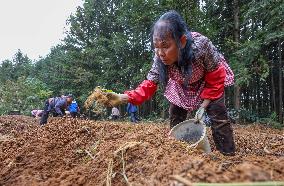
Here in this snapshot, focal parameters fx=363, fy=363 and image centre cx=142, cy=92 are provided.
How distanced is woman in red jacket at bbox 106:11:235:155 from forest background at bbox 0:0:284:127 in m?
8.70

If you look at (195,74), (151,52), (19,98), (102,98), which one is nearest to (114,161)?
(102,98)

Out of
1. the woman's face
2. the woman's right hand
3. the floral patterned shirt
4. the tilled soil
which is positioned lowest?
the tilled soil

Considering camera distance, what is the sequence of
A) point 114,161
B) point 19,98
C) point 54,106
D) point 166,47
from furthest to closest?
point 19,98 < point 54,106 < point 166,47 < point 114,161

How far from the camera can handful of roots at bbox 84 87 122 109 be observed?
A: 2.82m

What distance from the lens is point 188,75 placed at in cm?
303

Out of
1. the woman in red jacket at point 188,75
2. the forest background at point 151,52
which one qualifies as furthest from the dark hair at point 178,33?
the forest background at point 151,52

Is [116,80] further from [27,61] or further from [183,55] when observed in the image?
[27,61]

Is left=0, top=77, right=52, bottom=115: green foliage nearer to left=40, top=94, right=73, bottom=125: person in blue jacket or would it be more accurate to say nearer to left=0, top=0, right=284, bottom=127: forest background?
left=0, top=0, right=284, bottom=127: forest background

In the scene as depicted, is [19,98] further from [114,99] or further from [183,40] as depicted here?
[183,40]

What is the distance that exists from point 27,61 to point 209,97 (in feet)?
203

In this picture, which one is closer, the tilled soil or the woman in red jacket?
the tilled soil

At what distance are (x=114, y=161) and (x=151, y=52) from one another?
2275cm

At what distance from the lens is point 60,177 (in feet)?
7.06

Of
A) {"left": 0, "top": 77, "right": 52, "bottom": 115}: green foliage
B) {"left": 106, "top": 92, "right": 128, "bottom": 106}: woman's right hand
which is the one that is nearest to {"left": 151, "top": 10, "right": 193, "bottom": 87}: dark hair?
{"left": 106, "top": 92, "right": 128, "bottom": 106}: woman's right hand
